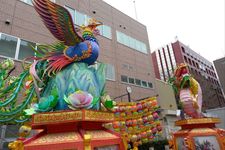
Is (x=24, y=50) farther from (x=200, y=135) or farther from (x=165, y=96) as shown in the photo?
(x=165, y=96)

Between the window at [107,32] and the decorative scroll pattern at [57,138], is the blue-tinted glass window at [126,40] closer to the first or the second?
the window at [107,32]

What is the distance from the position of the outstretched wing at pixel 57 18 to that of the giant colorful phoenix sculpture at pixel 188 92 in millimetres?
5184

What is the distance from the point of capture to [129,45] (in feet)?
62.4

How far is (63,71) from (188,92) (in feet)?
17.2

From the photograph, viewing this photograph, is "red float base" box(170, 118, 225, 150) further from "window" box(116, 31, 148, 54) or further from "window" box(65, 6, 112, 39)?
"window" box(116, 31, 148, 54)

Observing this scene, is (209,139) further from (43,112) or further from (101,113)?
(43,112)

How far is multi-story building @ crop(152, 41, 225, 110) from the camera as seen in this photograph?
41219 millimetres

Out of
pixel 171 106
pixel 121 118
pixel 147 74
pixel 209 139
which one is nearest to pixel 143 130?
pixel 121 118

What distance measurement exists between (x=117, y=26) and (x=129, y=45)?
2451 millimetres

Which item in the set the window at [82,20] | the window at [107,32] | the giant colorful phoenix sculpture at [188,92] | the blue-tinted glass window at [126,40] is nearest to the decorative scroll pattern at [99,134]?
the giant colorful phoenix sculpture at [188,92]

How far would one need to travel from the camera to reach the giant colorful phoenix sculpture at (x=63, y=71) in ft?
11.5

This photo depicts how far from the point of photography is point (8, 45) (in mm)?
9977

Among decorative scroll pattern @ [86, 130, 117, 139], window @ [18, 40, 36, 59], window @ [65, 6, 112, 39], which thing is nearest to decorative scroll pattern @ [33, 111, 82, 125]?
decorative scroll pattern @ [86, 130, 117, 139]

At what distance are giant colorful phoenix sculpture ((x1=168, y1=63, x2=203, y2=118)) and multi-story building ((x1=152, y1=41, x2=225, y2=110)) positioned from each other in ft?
112
